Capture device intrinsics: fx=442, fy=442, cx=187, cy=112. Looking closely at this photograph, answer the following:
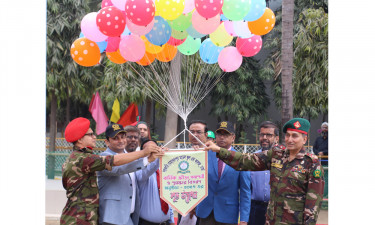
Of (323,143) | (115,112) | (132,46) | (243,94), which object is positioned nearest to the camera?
(132,46)

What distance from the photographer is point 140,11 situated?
521 cm

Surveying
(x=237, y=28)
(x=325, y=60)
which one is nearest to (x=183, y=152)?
(x=237, y=28)

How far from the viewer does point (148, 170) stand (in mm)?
4387

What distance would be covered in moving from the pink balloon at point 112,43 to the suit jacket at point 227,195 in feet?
7.92

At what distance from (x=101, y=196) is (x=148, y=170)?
52cm

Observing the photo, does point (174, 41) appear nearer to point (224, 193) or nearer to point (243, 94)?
point (224, 193)

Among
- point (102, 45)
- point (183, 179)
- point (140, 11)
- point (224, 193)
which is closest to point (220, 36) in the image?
point (140, 11)

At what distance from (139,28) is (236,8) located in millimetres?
1234

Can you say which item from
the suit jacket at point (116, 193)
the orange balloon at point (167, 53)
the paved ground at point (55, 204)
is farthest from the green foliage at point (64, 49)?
the suit jacket at point (116, 193)

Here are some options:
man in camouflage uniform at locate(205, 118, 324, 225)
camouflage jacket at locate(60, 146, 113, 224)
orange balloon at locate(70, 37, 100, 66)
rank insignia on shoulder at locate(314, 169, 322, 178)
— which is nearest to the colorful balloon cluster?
orange balloon at locate(70, 37, 100, 66)

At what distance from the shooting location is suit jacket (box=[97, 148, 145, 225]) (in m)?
4.10

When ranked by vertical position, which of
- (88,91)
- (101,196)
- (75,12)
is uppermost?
(75,12)

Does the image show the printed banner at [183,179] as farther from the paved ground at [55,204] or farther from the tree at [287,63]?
the paved ground at [55,204]

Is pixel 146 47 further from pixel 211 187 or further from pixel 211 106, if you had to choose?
pixel 211 106
